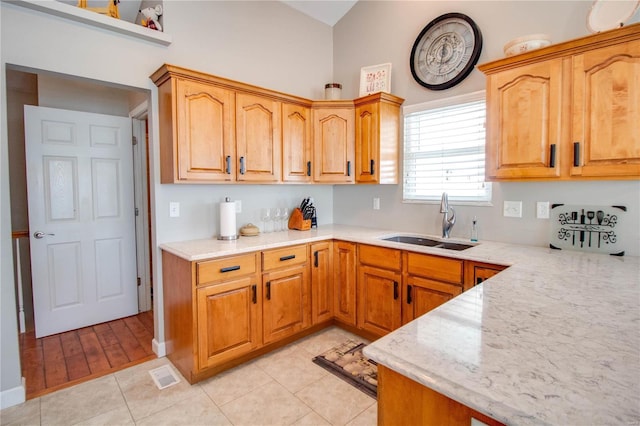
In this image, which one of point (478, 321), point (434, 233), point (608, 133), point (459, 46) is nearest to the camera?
point (478, 321)

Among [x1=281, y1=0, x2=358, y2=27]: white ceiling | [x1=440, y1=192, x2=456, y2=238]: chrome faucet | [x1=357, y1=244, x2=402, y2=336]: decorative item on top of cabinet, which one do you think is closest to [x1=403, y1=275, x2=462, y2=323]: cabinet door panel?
[x1=357, y1=244, x2=402, y2=336]: decorative item on top of cabinet

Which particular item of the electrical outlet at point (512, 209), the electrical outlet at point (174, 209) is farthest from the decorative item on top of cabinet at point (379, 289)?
the electrical outlet at point (174, 209)

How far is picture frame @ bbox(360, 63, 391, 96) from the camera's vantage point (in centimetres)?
326

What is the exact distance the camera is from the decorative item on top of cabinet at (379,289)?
2619 millimetres

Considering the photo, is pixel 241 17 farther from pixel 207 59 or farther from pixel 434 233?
pixel 434 233

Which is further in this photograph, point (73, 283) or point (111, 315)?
point (111, 315)

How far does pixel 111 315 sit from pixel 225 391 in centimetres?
191

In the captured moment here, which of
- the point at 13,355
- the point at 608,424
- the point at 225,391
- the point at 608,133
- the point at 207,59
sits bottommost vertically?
the point at 225,391

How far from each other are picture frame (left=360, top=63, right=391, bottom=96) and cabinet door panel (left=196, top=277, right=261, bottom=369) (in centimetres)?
220

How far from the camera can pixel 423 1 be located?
3006 mm

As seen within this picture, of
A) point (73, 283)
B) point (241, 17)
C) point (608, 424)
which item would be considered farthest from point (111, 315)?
point (608, 424)

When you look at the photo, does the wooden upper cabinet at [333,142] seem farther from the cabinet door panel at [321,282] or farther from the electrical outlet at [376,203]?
the cabinet door panel at [321,282]

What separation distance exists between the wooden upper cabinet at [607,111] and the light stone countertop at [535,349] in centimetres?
66

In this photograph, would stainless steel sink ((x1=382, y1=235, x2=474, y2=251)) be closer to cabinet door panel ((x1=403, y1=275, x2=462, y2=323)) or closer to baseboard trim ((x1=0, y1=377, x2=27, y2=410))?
cabinet door panel ((x1=403, y1=275, x2=462, y2=323))
